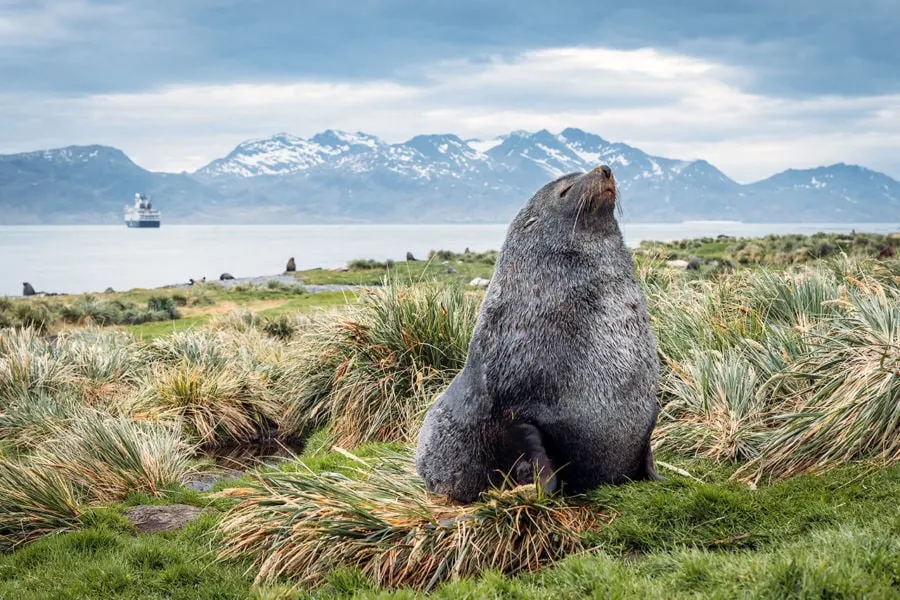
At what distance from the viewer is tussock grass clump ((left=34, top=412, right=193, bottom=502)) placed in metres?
7.47

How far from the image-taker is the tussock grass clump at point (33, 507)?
21.0 ft

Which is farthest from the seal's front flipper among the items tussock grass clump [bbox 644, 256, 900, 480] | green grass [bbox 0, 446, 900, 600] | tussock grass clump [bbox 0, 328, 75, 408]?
tussock grass clump [bbox 0, 328, 75, 408]

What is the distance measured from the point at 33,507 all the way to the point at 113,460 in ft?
3.98

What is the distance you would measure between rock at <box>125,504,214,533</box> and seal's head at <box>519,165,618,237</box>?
382cm

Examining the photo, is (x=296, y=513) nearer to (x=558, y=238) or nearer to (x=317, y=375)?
(x=558, y=238)

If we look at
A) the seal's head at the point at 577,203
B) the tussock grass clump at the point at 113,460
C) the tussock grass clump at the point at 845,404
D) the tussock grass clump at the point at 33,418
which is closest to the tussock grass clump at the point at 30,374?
the tussock grass clump at the point at 33,418

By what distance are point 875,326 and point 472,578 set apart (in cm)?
410

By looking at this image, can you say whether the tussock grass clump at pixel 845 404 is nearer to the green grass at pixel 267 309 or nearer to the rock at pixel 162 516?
the rock at pixel 162 516

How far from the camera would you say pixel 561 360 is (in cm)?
470

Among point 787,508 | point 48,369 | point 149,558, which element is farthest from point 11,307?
point 787,508

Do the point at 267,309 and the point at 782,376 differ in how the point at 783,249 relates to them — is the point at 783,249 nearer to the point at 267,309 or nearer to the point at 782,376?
the point at 267,309

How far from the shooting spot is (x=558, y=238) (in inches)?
192

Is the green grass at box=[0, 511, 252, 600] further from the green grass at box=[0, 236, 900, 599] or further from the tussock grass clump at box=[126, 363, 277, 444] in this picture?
the tussock grass clump at box=[126, 363, 277, 444]

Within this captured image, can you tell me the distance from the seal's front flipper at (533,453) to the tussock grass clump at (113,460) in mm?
4240
